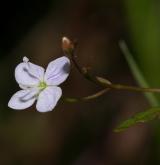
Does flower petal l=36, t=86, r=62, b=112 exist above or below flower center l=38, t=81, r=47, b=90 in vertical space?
below

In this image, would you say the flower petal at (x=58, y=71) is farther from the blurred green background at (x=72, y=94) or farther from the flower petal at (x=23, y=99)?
the blurred green background at (x=72, y=94)

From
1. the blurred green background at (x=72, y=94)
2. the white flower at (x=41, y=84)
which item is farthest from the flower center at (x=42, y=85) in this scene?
the blurred green background at (x=72, y=94)

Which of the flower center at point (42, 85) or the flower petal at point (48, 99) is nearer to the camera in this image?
the flower petal at point (48, 99)

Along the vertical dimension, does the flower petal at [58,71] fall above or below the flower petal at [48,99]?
above

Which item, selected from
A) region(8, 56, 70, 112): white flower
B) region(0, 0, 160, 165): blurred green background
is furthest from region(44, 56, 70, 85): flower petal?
region(0, 0, 160, 165): blurred green background

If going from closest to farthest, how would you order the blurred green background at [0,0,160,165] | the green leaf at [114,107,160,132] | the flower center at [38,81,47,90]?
the green leaf at [114,107,160,132] → the flower center at [38,81,47,90] → the blurred green background at [0,0,160,165]

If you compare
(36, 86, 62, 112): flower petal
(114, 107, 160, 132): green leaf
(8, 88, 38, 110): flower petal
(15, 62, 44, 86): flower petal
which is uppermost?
(15, 62, 44, 86): flower petal

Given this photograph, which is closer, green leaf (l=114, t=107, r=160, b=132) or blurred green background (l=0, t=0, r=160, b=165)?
green leaf (l=114, t=107, r=160, b=132)

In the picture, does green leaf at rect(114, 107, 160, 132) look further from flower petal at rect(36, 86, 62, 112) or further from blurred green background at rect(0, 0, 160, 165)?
blurred green background at rect(0, 0, 160, 165)
